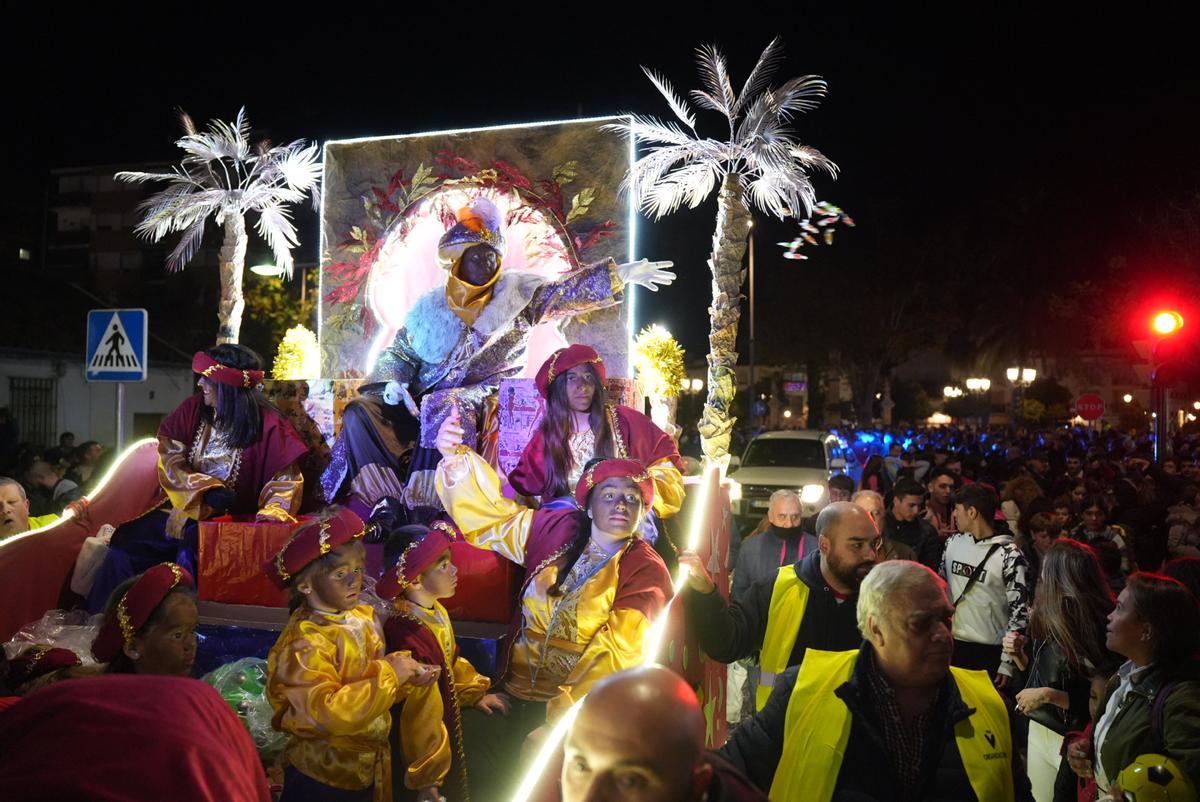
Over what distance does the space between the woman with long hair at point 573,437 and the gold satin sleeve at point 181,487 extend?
2.02m

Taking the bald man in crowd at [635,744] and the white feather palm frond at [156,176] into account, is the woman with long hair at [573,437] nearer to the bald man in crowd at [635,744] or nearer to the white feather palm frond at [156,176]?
the bald man in crowd at [635,744]

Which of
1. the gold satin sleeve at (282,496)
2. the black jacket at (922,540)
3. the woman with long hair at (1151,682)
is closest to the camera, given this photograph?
the woman with long hair at (1151,682)

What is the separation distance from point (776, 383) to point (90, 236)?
34.7m

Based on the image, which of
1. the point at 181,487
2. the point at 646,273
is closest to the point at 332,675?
the point at 181,487

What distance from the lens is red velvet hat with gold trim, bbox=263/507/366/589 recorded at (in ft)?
11.9

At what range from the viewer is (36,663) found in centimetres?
349

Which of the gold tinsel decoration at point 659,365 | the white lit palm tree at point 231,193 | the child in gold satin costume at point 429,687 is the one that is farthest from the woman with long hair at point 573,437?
the white lit palm tree at point 231,193

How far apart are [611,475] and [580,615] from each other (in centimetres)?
69

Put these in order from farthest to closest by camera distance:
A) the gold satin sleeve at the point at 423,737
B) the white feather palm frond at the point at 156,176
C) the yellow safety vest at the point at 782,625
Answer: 1. the white feather palm frond at the point at 156,176
2. the yellow safety vest at the point at 782,625
3. the gold satin sleeve at the point at 423,737

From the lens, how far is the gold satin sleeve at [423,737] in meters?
3.86

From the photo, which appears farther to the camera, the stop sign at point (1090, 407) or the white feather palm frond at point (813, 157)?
the stop sign at point (1090, 407)

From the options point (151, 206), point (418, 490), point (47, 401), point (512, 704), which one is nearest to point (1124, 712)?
point (512, 704)

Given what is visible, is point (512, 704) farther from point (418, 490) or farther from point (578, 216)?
point (578, 216)

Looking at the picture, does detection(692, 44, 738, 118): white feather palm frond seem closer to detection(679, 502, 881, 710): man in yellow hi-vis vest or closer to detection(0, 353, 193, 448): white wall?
detection(679, 502, 881, 710): man in yellow hi-vis vest
